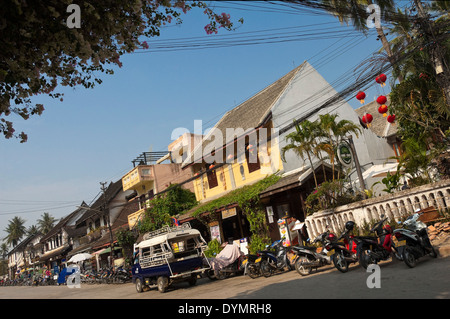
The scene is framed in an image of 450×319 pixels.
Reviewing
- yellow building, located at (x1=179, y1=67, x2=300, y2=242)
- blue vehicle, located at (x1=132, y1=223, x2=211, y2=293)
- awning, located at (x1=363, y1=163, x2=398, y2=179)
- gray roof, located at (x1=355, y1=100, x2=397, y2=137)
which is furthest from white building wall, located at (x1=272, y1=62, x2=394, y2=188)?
blue vehicle, located at (x1=132, y1=223, x2=211, y2=293)

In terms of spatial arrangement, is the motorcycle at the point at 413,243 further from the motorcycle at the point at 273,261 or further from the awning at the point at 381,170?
the awning at the point at 381,170

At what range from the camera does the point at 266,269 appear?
1198 centimetres

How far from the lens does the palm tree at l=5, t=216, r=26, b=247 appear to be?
87938 millimetres

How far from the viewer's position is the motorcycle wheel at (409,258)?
25.9 ft

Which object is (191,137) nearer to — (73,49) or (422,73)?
(422,73)

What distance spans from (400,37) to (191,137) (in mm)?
15655

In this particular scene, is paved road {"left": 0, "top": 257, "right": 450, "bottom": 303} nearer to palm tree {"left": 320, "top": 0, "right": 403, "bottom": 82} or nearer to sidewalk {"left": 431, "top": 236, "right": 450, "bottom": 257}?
sidewalk {"left": 431, "top": 236, "right": 450, "bottom": 257}

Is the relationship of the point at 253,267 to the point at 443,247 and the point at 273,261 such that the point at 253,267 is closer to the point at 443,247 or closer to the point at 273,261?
the point at 273,261

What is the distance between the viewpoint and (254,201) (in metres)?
17.8

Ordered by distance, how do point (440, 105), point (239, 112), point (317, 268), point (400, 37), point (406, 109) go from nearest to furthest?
point (317, 268), point (440, 105), point (406, 109), point (400, 37), point (239, 112)

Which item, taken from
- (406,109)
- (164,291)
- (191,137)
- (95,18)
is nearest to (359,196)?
(406,109)

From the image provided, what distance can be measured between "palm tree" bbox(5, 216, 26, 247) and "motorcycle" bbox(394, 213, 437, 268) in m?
97.3

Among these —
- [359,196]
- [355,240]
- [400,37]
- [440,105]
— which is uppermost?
[400,37]

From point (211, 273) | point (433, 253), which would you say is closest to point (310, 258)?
point (433, 253)
